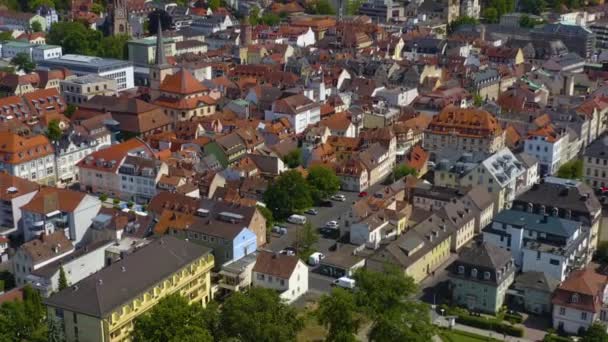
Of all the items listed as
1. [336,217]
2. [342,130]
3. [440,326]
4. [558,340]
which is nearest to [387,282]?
[440,326]

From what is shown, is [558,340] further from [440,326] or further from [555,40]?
[555,40]

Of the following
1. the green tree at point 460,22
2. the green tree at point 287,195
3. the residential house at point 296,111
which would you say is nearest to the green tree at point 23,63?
the residential house at point 296,111

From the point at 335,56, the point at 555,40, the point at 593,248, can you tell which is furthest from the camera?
the point at 555,40

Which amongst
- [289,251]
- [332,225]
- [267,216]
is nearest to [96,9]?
[267,216]

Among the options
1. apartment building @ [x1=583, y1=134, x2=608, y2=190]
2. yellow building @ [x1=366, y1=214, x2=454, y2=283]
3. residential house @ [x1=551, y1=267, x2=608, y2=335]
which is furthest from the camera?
apartment building @ [x1=583, y1=134, x2=608, y2=190]

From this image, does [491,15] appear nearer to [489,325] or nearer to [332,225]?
[332,225]

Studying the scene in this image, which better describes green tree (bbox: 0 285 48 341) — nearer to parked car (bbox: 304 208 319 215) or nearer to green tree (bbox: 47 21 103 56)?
parked car (bbox: 304 208 319 215)

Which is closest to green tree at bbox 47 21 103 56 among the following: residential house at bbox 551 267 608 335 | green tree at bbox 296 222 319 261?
green tree at bbox 296 222 319 261
